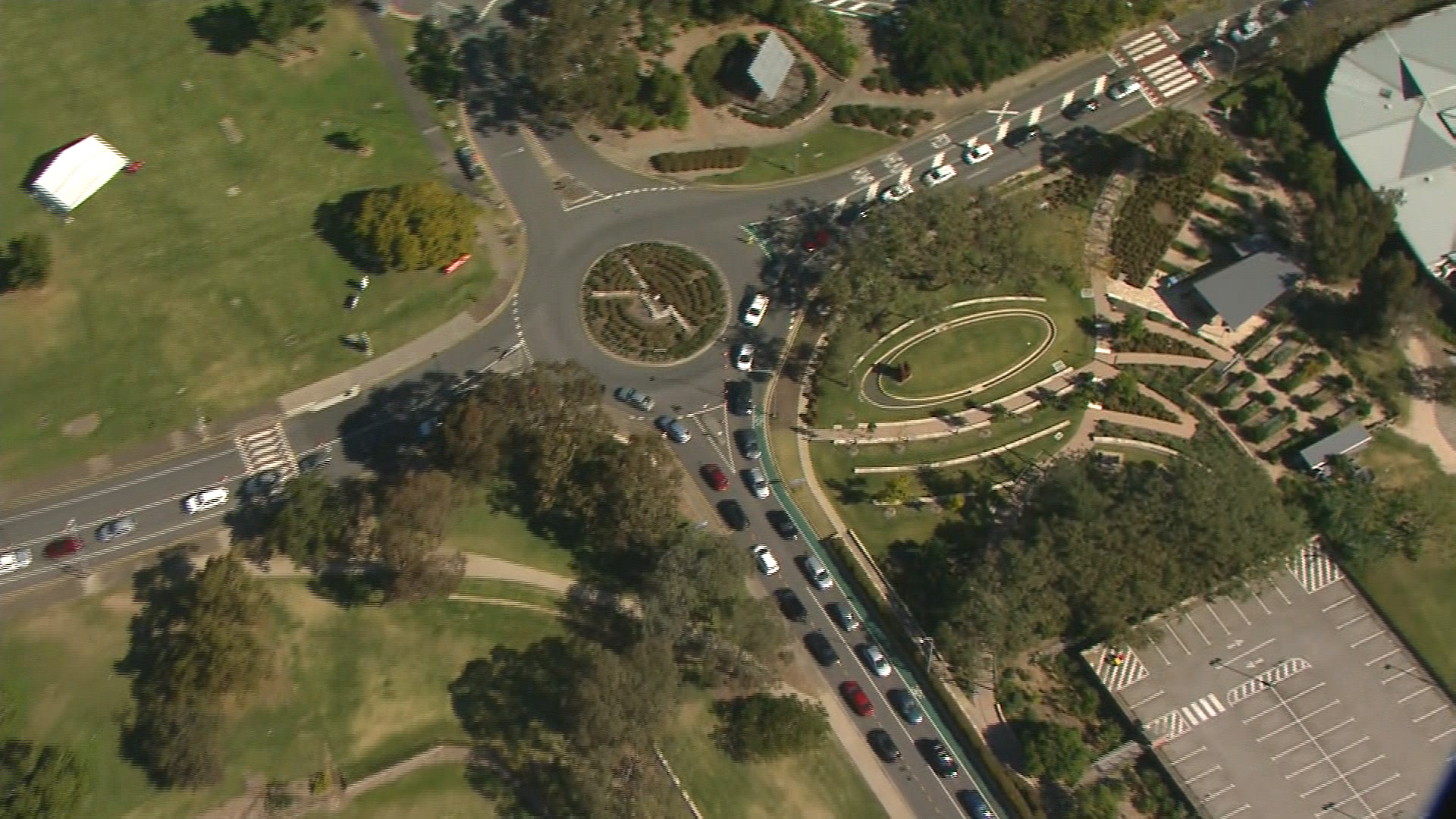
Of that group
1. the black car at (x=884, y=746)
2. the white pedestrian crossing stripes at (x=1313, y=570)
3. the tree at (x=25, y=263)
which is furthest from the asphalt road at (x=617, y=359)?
the white pedestrian crossing stripes at (x=1313, y=570)

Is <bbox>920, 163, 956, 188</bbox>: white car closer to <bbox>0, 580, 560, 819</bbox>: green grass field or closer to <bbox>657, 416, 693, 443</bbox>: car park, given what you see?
<bbox>657, 416, 693, 443</bbox>: car park

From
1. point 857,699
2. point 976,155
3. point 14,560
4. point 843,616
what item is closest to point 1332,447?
point 976,155

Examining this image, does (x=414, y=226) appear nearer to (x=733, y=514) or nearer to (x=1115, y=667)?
(x=733, y=514)

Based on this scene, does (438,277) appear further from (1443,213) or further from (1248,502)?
(1443,213)

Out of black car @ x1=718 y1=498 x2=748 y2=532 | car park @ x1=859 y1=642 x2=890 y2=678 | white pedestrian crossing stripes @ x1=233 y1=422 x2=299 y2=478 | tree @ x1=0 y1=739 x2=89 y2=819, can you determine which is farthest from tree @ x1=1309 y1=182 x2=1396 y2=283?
tree @ x1=0 y1=739 x2=89 y2=819

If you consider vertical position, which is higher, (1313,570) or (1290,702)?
(1313,570)

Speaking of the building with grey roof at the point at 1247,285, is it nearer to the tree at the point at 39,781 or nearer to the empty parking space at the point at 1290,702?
the empty parking space at the point at 1290,702
